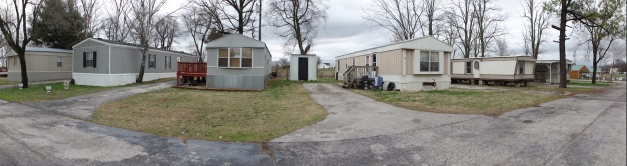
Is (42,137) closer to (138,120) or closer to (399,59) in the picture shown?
(138,120)

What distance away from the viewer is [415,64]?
15211 mm

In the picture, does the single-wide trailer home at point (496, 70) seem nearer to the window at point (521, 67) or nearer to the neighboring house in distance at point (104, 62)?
the window at point (521, 67)

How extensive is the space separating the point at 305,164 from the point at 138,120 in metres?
5.06

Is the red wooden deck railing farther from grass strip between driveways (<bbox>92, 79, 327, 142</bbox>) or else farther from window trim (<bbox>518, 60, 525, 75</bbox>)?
window trim (<bbox>518, 60, 525, 75</bbox>)

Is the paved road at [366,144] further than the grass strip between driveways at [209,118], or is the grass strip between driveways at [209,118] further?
the grass strip between driveways at [209,118]

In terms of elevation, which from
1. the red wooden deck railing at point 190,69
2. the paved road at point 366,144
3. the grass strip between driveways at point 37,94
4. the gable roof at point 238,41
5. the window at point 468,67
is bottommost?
the paved road at point 366,144

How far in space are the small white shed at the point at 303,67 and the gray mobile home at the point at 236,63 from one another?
7.91 m

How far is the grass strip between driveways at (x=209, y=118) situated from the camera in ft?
20.0

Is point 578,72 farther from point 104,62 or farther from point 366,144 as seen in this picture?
point 104,62

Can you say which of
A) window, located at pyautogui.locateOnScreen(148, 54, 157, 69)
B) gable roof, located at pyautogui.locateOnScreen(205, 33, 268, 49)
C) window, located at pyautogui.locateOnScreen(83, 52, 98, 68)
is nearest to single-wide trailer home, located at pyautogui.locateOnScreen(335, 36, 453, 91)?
gable roof, located at pyautogui.locateOnScreen(205, 33, 268, 49)

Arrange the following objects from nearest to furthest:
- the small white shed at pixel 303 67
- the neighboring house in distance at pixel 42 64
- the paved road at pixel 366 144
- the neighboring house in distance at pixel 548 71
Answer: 1. the paved road at pixel 366 144
2. the neighboring house in distance at pixel 42 64
3. the small white shed at pixel 303 67
4. the neighboring house in distance at pixel 548 71

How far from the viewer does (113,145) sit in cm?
512

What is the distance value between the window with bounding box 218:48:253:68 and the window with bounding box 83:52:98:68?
305 inches

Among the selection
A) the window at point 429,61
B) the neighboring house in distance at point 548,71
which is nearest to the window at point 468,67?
the neighboring house in distance at point 548,71
